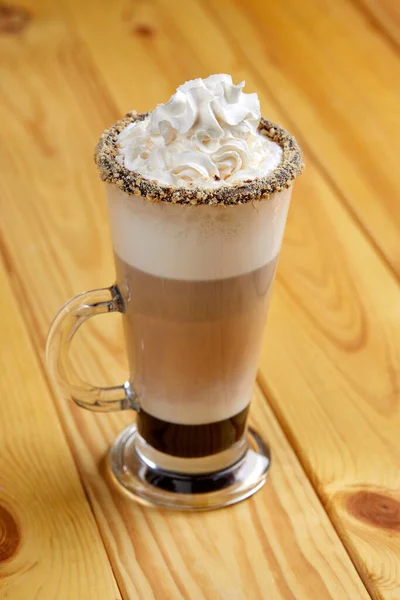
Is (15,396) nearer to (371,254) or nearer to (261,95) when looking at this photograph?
(371,254)

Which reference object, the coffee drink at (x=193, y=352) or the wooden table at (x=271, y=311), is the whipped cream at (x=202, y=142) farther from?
the wooden table at (x=271, y=311)

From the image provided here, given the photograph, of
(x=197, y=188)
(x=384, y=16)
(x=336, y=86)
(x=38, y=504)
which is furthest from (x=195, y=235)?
(x=384, y=16)

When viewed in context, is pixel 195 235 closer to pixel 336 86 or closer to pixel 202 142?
pixel 202 142

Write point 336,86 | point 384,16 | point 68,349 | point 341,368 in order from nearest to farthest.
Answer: point 68,349 → point 341,368 → point 336,86 → point 384,16

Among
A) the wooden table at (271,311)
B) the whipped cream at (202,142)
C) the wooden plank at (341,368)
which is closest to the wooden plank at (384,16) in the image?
the wooden table at (271,311)

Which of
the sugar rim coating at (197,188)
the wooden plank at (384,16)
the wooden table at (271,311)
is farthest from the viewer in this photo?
the wooden plank at (384,16)

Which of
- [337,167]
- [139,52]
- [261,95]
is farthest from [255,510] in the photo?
[139,52]

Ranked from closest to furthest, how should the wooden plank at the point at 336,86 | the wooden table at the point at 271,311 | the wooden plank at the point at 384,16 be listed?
the wooden table at the point at 271,311, the wooden plank at the point at 336,86, the wooden plank at the point at 384,16
